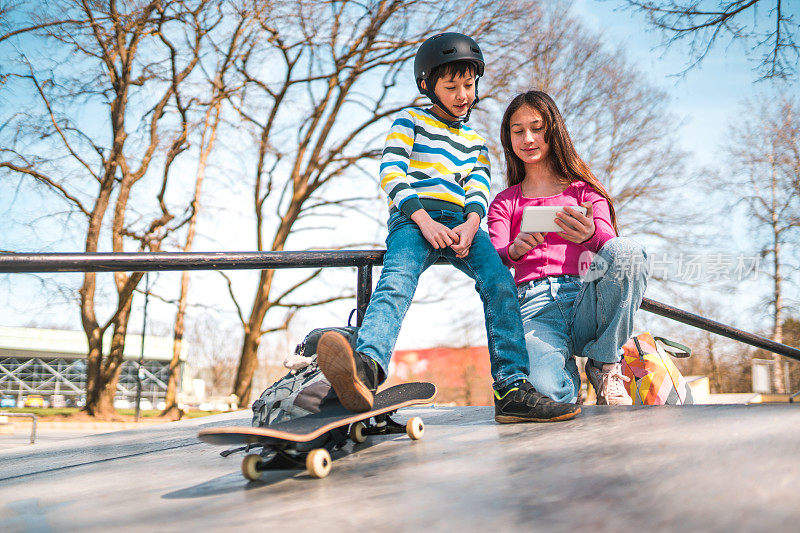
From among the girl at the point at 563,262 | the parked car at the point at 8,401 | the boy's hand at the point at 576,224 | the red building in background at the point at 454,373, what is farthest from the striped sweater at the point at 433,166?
the parked car at the point at 8,401

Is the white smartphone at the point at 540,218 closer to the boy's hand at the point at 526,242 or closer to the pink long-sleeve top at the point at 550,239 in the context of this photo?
the boy's hand at the point at 526,242

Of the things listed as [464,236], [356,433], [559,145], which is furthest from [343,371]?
[559,145]

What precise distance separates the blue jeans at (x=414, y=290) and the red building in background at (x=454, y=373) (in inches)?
487

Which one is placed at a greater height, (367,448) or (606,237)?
(606,237)

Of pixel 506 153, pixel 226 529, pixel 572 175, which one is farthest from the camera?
pixel 506 153

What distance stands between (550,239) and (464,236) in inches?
21.5

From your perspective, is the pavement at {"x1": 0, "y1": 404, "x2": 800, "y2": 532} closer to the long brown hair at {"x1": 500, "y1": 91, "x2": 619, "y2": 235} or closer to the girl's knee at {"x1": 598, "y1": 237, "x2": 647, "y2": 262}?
the girl's knee at {"x1": 598, "y1": 237, "x2": 647, "y2": 262}

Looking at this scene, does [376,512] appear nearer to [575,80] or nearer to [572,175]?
[572,175]

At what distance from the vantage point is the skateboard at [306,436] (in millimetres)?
1366

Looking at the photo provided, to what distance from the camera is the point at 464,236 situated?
2.32 metres

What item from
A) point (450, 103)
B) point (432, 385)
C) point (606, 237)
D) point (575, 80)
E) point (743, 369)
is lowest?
point (743, 369)

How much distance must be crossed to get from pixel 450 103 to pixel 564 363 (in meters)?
1.25

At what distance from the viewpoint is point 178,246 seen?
43.5 ft

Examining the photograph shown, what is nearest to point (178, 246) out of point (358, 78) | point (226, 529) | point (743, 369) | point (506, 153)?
point (358, 78)
